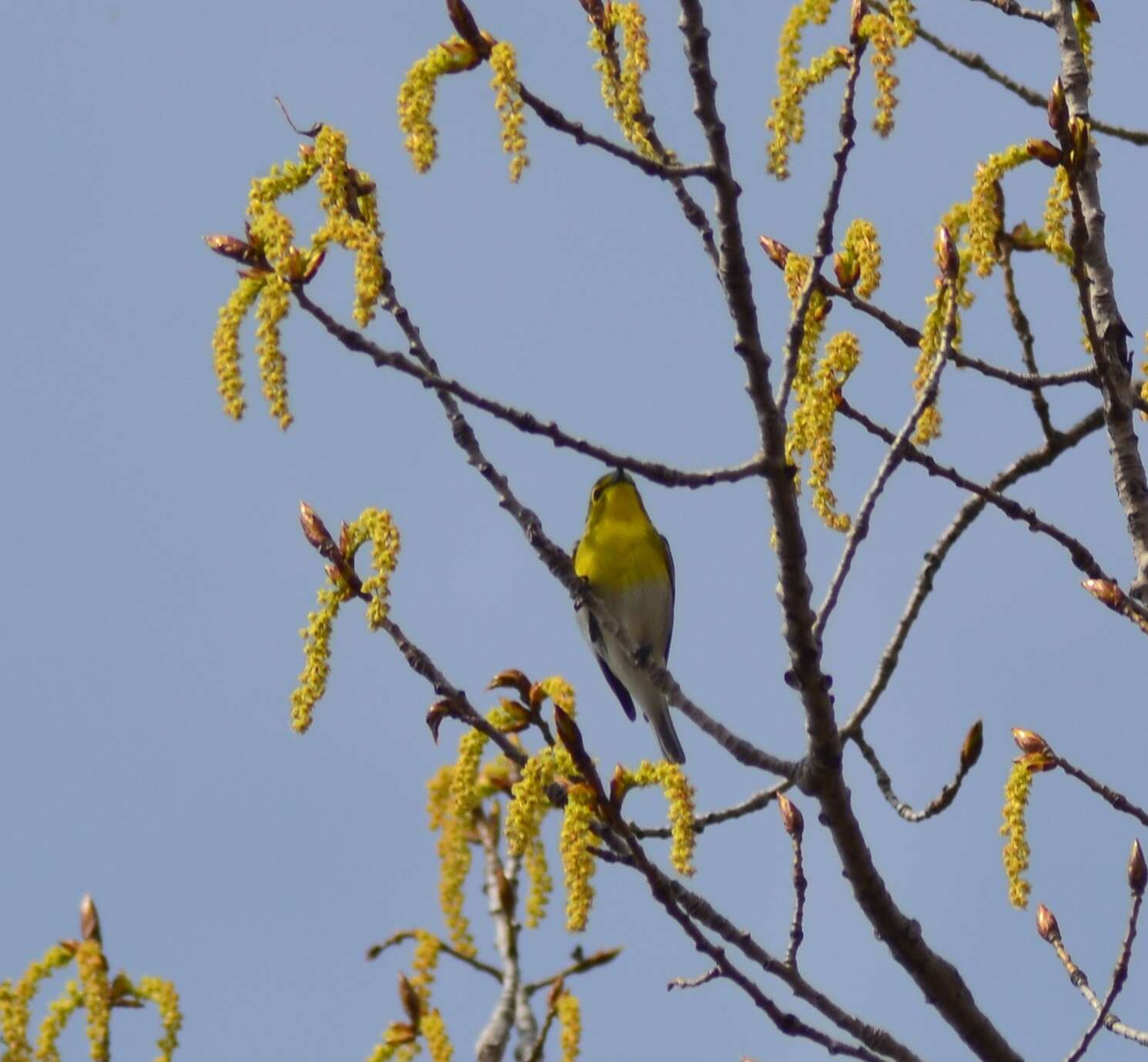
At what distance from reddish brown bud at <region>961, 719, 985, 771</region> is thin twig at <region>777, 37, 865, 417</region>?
1708mm

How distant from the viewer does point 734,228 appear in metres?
3.60

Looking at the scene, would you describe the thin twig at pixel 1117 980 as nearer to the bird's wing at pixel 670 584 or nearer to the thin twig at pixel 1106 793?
the thin twig at pixel 1106 793

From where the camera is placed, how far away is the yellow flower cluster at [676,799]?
4007 millimetres

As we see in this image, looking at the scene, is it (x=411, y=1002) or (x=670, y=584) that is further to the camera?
(x=670, y=584)

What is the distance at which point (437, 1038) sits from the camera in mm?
5230

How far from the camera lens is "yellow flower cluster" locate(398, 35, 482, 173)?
387 cm

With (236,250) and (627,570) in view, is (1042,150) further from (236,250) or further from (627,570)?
(627,570)

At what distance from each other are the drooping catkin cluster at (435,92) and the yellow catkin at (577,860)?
152cm

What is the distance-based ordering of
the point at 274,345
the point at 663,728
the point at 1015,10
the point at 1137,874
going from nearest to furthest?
1. the point at 274,345
2. the point at 1137,874
3. the point at 1015,10
4. the point at 663,728

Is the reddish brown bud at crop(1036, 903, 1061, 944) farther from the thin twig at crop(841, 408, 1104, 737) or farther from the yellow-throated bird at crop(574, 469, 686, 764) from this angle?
the yellow-throated bird at crop(574, 469, 686, 764)

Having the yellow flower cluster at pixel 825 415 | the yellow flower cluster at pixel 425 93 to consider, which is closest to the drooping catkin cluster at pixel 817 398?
the yellow flower cluster at pixel 825 415

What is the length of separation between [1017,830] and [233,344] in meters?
2.25

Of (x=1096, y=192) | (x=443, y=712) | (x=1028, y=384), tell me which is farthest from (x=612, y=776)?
(x=1096, y=192)

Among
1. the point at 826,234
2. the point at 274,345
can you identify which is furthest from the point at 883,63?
the point at 274,345
